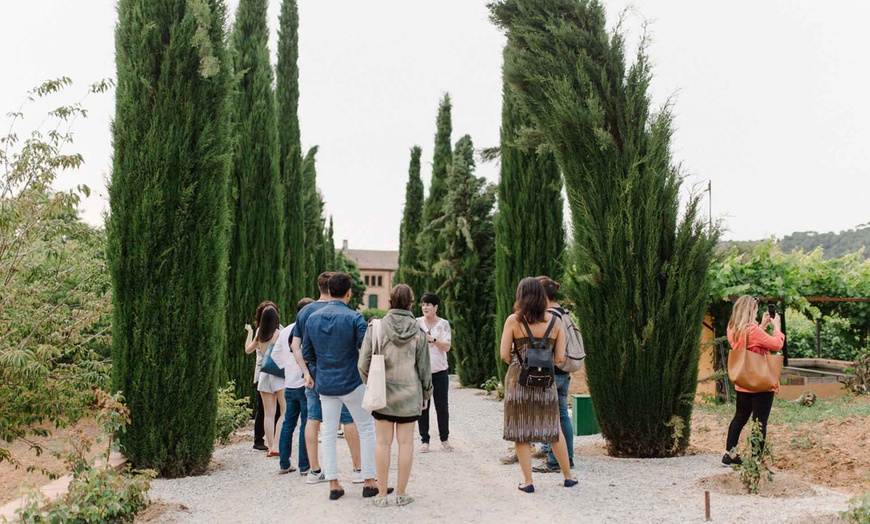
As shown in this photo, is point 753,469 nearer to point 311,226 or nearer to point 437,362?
point 437,362

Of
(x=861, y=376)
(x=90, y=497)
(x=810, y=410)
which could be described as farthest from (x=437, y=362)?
(x=861, y=376)

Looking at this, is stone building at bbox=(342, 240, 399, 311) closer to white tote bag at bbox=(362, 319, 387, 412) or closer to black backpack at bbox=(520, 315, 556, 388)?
black backpack at bbox=(520, 315, 556, 388)

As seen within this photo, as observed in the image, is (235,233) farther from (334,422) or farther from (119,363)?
(334,422)

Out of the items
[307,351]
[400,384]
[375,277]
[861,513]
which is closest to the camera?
[861,513]

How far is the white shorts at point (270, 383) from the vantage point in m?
8.21

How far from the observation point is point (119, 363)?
276 inches

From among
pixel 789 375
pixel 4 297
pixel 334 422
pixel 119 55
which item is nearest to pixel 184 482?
pixel 334 422

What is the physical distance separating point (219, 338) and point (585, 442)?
489 centimetres

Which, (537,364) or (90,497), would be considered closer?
(90,497)

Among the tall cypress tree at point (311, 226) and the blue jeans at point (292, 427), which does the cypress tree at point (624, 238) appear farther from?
the tall cypress tree at point (311, 226)

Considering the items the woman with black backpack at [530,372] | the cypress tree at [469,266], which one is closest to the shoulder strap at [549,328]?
the woman with black backpack at [530,372]

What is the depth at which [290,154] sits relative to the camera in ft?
57.5

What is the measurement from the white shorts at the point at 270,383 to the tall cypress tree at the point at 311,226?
14.0 m

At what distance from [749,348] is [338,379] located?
4.07 metres
